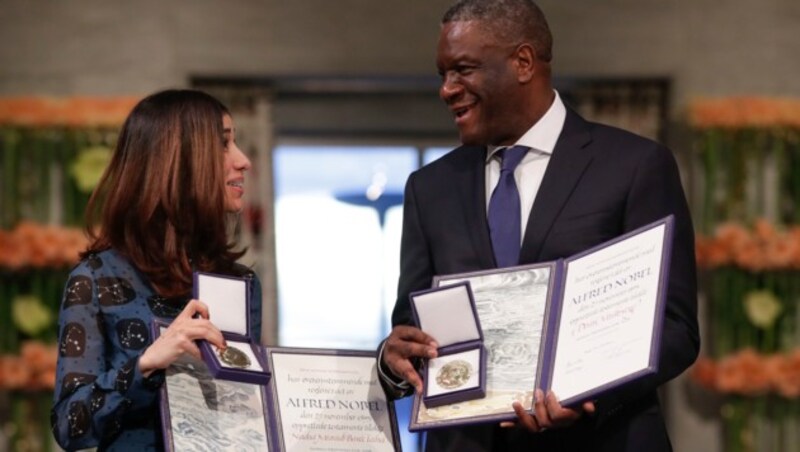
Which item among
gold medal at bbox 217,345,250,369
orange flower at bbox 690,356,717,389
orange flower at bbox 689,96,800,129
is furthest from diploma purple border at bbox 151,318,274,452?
orange flower at bbox 689,96,800,129

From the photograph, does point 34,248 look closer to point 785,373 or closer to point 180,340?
point 785,373

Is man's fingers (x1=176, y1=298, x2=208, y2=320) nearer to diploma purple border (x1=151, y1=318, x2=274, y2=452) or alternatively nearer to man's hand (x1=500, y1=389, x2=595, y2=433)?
diploma purple border (x1=151, y1=318, x2=274, y2=452)

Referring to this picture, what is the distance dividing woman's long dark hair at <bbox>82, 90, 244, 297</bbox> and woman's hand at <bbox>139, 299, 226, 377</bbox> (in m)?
0.18

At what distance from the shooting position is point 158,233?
2840 mm

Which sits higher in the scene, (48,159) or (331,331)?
(48,159)

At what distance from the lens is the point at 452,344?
2.69 m

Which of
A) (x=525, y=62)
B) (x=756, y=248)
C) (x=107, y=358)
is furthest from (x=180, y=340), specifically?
(x=756, y=248)

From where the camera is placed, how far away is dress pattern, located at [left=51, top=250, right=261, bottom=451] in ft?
8.71

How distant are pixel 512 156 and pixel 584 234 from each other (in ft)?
0.82

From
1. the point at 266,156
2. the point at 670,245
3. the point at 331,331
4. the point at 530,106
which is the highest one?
the point at 530,106

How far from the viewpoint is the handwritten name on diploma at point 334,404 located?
2.84m

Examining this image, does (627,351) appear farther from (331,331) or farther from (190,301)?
(331,331)

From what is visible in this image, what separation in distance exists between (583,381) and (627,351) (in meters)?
0.09

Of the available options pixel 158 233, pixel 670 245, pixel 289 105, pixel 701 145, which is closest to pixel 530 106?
pixel 670 245
